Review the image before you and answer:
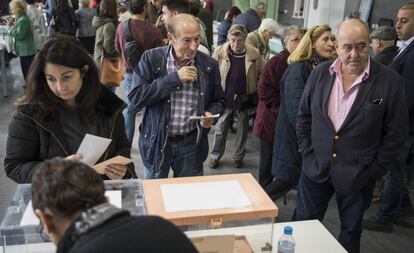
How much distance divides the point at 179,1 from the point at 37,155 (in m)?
1.84

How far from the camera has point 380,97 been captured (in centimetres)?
199

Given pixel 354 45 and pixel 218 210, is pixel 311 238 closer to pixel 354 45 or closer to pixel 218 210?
pixel 218 210

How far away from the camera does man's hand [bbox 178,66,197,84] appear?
2.17 meters

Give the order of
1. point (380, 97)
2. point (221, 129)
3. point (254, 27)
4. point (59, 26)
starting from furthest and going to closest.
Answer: point (59, 26), point (254, 27), point (221, 129), point (380, 97)

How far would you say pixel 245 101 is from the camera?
4055mm

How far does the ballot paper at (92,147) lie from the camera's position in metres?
1.68

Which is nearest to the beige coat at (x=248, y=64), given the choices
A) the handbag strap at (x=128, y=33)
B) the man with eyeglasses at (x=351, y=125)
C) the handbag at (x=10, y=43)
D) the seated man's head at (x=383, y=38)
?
the handbag strap at (x=128, y=33)

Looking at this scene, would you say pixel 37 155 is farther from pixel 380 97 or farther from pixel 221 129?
pixel 221 129

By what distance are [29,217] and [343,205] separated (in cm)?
159

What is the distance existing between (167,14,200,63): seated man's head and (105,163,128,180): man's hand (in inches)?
29.8

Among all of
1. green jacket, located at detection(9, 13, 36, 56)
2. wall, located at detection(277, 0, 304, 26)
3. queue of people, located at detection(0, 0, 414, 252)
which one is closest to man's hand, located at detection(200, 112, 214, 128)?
queue of people, located at detection(0, 0, 414, 252)

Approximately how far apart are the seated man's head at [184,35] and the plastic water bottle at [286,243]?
105cm

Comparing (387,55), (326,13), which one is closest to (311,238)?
(387,55)

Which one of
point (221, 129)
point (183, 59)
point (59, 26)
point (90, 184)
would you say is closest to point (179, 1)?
point (183, 59)
